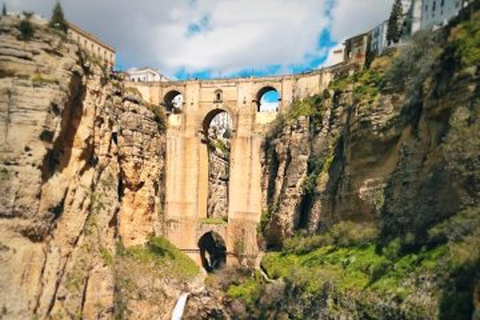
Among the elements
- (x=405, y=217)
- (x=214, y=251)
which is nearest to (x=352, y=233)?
(x=405, y=217)

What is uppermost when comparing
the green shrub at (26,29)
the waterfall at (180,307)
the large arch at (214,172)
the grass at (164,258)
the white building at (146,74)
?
the white building at (146,74)

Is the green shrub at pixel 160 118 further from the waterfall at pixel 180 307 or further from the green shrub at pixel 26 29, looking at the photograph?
the green shrub at pixel 26 29

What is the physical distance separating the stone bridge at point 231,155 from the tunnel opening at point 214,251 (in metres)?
3.01

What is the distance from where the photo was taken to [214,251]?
54312 mm

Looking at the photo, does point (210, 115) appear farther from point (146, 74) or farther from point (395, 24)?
point (146, 74)

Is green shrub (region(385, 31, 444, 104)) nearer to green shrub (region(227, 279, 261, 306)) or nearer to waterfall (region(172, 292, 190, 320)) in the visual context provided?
green shrub (region(227, 279, 261, 306))

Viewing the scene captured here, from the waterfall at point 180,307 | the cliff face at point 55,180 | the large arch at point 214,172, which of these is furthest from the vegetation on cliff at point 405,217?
the large arch at point 214,172

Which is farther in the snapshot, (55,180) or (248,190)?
(248,190)

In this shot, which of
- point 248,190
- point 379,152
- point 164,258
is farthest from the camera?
point 248,190

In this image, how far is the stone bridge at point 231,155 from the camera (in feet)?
155

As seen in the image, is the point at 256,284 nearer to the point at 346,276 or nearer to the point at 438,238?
the point at 346,276

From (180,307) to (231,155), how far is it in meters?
12.9

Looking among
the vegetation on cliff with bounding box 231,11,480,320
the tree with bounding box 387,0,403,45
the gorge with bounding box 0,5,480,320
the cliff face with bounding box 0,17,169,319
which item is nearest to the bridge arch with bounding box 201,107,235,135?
the gorge with bounding box 0,5,480,320

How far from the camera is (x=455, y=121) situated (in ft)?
78.7
